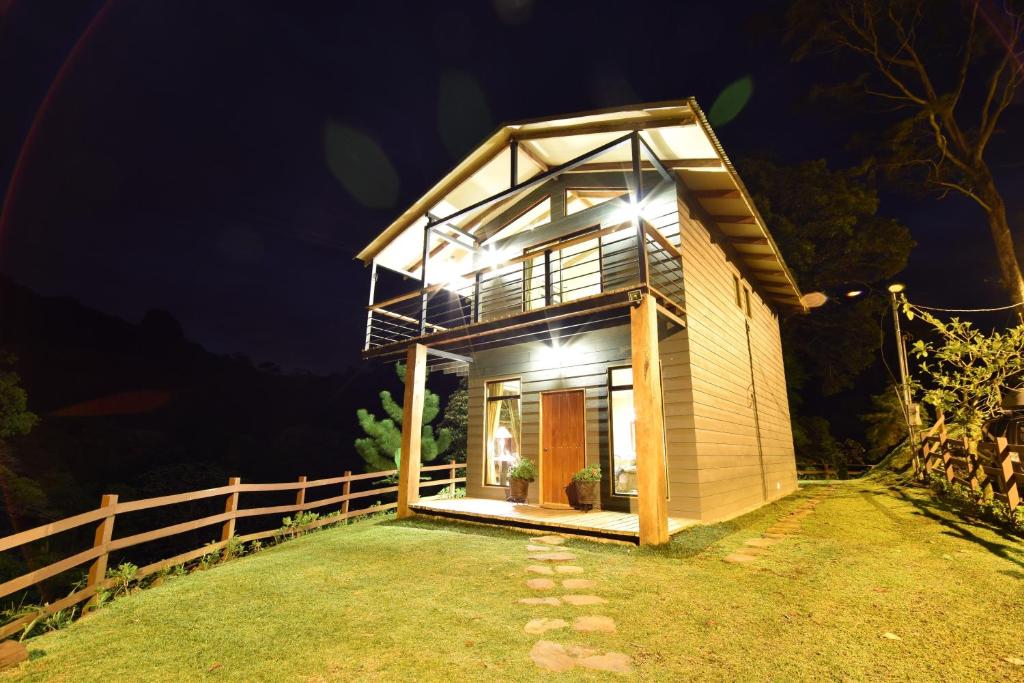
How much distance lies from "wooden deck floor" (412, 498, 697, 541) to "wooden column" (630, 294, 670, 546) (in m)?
0.30

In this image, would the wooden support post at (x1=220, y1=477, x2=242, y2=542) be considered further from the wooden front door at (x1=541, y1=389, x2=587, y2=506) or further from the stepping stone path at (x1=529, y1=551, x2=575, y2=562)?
the wooden front door at (x1=541, y1=389, x2=587, y2=506)

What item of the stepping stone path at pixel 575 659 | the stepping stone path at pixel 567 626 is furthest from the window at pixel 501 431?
the stepping stone path at pixel 575 659

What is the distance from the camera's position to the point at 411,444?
8.41 metres

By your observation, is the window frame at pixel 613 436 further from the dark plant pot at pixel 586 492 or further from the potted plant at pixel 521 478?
the potted plant at pixel 521 478

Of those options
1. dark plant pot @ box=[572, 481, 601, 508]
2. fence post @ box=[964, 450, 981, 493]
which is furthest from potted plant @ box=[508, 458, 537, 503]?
fence post @ box=[964, 450, 981, 493]

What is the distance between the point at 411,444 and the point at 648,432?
15.1 ft

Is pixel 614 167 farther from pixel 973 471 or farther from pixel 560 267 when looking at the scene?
pixel 973 471

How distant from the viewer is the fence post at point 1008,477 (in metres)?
5.81

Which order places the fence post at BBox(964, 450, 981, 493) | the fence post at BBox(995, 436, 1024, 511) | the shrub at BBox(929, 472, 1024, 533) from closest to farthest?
1. the shrub at BBox(929, 472, 1024, 533)
2. the fence post at BBox(995, 436, 1024, 511)
3. the fence post at BBox(964, 450, 981, 493)

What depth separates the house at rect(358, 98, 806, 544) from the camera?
661 centimetres

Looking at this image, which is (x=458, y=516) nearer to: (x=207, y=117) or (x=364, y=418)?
(x=364, y=418)

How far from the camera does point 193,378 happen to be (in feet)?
106

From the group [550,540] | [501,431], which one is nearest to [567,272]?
[501,431]

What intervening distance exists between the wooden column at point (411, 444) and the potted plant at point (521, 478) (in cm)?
176
